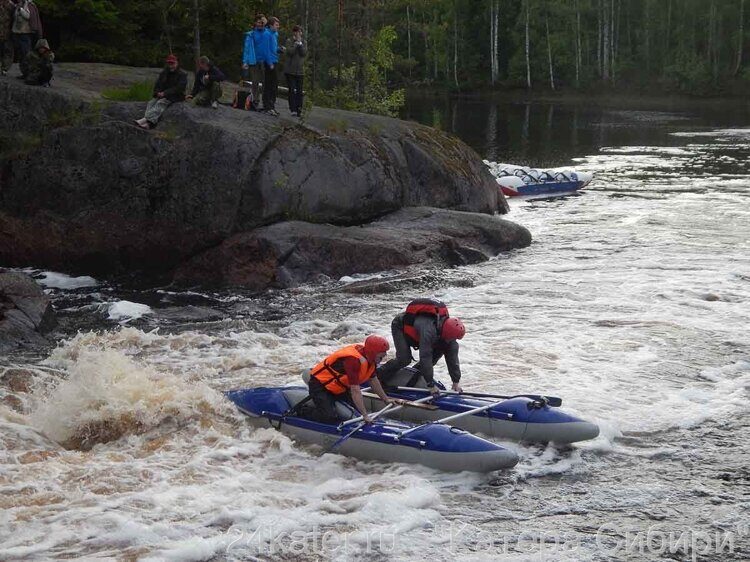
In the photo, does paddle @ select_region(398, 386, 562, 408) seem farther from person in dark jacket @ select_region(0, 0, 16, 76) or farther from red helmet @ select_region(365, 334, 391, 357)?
person in dark jacket @ select_region(0, 0, 16, 76)

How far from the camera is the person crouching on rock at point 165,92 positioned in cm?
2070

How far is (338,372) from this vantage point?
1188 centimetres

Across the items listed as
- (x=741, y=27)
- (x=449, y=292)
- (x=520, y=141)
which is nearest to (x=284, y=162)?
(x=449, y=292)

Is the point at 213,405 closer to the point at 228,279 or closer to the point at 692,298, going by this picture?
the point at 228,279

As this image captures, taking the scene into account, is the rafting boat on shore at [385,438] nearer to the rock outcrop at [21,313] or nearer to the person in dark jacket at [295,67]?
the rock outcrop at [21,313]

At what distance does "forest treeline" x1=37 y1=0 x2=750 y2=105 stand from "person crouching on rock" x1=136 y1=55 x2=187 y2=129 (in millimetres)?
6786

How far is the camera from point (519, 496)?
10.7 metres

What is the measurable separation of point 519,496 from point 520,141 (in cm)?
3626

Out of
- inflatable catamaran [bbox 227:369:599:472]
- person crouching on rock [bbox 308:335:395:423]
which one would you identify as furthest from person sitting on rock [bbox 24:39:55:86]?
person crouching on rock [bbox 308:335:395:423]

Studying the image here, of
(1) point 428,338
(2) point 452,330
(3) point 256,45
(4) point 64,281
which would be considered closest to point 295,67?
(3) point 256,45

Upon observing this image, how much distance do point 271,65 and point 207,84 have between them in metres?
1.60

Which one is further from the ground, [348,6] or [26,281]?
[348,6]

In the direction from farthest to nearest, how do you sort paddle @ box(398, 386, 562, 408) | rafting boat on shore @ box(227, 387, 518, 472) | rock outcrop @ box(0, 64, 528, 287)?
rock outcrop @ box(0, 64, 528, 287) → paddle @ box(398, 386, 562, 408) → rafting boat on shore @ box(227, 387, 518, 472)

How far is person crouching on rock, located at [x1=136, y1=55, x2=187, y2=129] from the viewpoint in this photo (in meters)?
20.7
